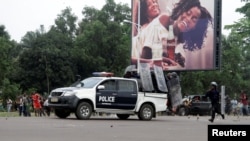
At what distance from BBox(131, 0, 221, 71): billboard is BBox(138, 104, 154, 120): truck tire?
15536mm

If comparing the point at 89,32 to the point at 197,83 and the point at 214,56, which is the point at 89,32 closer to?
the point at 197,83

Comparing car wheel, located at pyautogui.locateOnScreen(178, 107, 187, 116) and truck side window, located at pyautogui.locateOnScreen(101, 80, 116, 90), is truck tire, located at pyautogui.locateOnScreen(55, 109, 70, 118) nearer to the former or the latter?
truck side window, located at pyautogui.locateOnScreen(101, 80, 116, 90)

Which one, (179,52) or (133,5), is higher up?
(133,5)

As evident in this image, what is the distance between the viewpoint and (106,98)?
840 inches

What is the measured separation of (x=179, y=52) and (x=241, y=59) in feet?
91.7

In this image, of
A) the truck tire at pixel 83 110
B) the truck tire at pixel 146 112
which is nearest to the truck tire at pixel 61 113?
the truck tire at pixel 83 110

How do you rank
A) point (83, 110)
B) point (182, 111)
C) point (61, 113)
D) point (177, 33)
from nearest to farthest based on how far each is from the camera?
1. point (83, 110)
2. point (61, 113)
3. point (177, 33)
4. point (182, 111)

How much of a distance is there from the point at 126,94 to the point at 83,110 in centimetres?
197

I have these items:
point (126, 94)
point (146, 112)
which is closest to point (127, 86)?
point (126, 94)

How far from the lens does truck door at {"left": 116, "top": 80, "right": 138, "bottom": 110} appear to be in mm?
21641

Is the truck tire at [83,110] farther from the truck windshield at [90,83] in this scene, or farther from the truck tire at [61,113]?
the truck tire at [61,113]

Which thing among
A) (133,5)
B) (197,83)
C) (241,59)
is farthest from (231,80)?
(133,5)

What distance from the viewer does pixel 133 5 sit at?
41219mm

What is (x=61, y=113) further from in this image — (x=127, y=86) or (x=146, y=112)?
(x=146, y=112)
